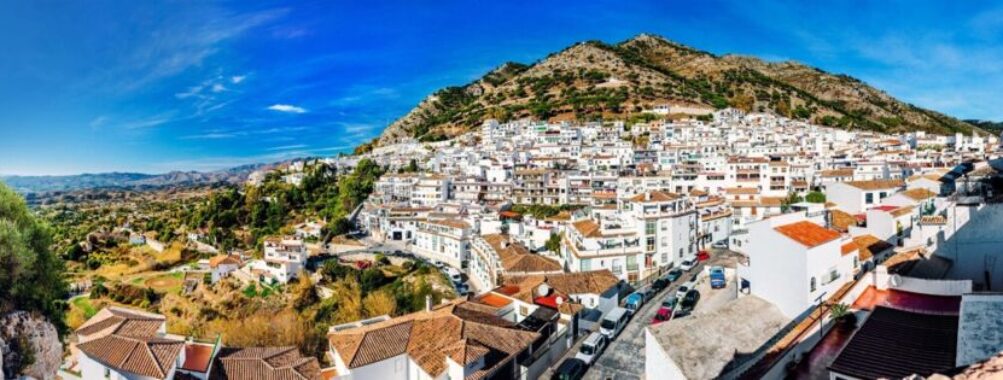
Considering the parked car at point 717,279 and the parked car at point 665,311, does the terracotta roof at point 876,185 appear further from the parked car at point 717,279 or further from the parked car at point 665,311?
the parked car at point 665,311

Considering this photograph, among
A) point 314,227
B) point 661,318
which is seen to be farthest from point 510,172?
point 661,318

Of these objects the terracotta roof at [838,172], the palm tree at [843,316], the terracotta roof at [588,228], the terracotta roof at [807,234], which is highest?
the terracotta roof at [838,172]

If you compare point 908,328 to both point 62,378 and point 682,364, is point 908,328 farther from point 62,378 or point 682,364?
point 62,378

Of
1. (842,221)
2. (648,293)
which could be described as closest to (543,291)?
(648,293)

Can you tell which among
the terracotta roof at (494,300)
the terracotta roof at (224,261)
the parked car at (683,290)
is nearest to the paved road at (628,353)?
the parked car at (683,290)

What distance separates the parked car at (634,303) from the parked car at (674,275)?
2363mm

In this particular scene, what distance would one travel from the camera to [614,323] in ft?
58.4

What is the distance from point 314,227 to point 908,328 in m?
46.7

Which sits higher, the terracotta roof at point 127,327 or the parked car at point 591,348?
the terracotta roof at point 127,327

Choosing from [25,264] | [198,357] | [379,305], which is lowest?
[379,305]

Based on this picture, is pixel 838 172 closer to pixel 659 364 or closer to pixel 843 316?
pixel 843 316

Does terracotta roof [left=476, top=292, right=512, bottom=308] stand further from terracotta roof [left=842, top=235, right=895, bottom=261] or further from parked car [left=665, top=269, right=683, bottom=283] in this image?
terracotta roof [left=842, top=235, right=895, bottom=261]

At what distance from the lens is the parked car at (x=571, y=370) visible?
15.2 metres

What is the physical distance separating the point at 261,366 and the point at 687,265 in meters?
18.1
